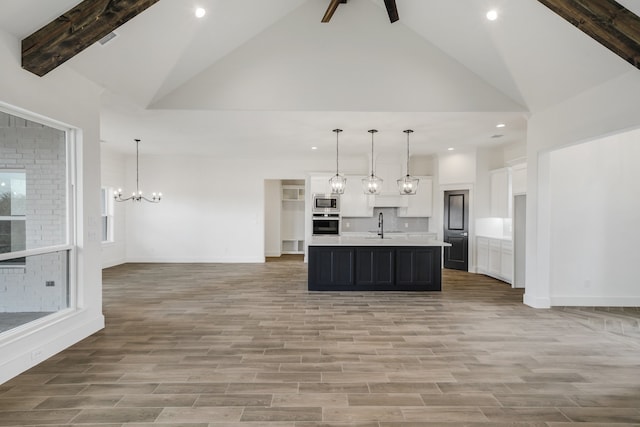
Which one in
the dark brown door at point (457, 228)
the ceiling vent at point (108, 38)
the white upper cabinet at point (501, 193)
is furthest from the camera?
the dark brown door at point (457, 228)

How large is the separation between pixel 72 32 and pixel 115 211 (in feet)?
22.4

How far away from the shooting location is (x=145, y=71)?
424 cm

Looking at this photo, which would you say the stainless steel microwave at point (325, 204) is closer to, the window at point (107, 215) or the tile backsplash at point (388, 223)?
the tile backsplash at point (388, 223)

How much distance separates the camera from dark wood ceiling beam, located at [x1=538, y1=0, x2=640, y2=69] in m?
3.09

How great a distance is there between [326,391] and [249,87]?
4.10 metres

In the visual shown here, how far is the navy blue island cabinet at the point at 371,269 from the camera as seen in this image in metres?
6.10

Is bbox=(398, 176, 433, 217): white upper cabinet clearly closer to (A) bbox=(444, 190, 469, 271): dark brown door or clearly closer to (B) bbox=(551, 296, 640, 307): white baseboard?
(A) bbox=(444, 190, 469, 271): dark brown door

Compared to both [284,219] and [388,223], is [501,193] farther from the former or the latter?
[284,219]

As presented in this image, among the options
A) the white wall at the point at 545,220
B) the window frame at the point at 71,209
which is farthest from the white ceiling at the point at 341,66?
the window frame at the point at 71,209

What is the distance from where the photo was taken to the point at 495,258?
7.23 metres

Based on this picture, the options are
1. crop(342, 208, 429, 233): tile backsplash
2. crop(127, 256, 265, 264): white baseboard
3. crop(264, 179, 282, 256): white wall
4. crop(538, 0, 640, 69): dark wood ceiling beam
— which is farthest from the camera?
crop(264, 179, 282, 256): white wall

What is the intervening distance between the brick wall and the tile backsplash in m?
6.57

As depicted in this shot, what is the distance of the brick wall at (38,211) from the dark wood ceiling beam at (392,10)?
408cm

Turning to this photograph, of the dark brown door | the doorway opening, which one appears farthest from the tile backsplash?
the doorway opening
